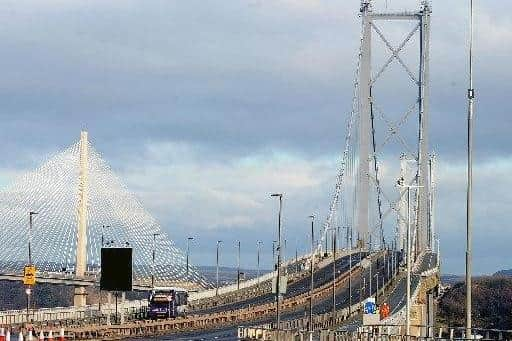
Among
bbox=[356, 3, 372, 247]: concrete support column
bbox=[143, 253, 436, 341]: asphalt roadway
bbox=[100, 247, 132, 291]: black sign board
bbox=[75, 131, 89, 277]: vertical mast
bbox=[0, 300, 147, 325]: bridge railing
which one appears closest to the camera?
bbox=[100, 247, 132, 291]: black sign board

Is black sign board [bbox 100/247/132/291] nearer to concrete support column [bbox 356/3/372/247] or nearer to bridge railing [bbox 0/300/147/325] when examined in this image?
bridge railing [bbox 0/300/147/325]

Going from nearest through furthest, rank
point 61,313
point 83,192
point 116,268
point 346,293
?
point 116,268
point 61,313
point 83,192
point 346,293

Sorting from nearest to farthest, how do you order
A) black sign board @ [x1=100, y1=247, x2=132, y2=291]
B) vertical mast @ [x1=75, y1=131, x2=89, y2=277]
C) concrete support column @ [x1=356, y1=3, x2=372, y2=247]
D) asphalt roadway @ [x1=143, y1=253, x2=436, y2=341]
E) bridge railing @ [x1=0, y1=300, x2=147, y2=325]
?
black sign board @ [x1=100, y1=247, x2=132, y2=291] < bridge railing @ [x1=0, y1=300, x2=147, y2=325] < asphalt roadway @ [x1=143, y1=253, x2=436, y2=341] < vertical mast @ [x1=75, y1=131, x2=89, y2=277] < concrete support column @ [x1=356, y1=3, x2=372, y2=247]

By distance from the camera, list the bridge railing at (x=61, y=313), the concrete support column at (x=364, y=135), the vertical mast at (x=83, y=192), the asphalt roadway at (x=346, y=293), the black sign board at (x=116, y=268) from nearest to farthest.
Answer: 1. the black sign board at (x=116, y=268)
2. the bridge railing at (x=61, y=313)
3. the asphalt roadway at (x=346, y=293)
4. the vertical mast at (x=83, y=192)
5. the concrete support column at (x=364, y=135)

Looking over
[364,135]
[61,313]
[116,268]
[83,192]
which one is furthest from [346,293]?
[116,268]

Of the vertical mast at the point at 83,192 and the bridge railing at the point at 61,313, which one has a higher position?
the vertical mast at the point at 83,192

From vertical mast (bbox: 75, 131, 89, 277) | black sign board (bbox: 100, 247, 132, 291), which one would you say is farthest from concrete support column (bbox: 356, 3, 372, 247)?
black sign board (bbox: 100, 247, 132, 291)

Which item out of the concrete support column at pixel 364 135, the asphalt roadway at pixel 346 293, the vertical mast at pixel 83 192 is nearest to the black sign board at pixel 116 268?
the asphalt roadway at pixel 346 293

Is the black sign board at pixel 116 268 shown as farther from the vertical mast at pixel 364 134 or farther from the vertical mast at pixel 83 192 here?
the vertical mast at pixel 364 134

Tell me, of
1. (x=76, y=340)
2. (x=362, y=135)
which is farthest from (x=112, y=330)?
(x=362, y=135)

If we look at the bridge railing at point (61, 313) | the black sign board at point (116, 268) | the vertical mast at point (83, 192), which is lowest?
the bridge railing at point (61, 313)

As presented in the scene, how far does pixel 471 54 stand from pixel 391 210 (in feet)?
Result: 393

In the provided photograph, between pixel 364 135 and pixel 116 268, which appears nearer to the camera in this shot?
pixel 116 268

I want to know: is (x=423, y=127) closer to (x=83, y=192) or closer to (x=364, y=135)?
(x=364, y=135)
